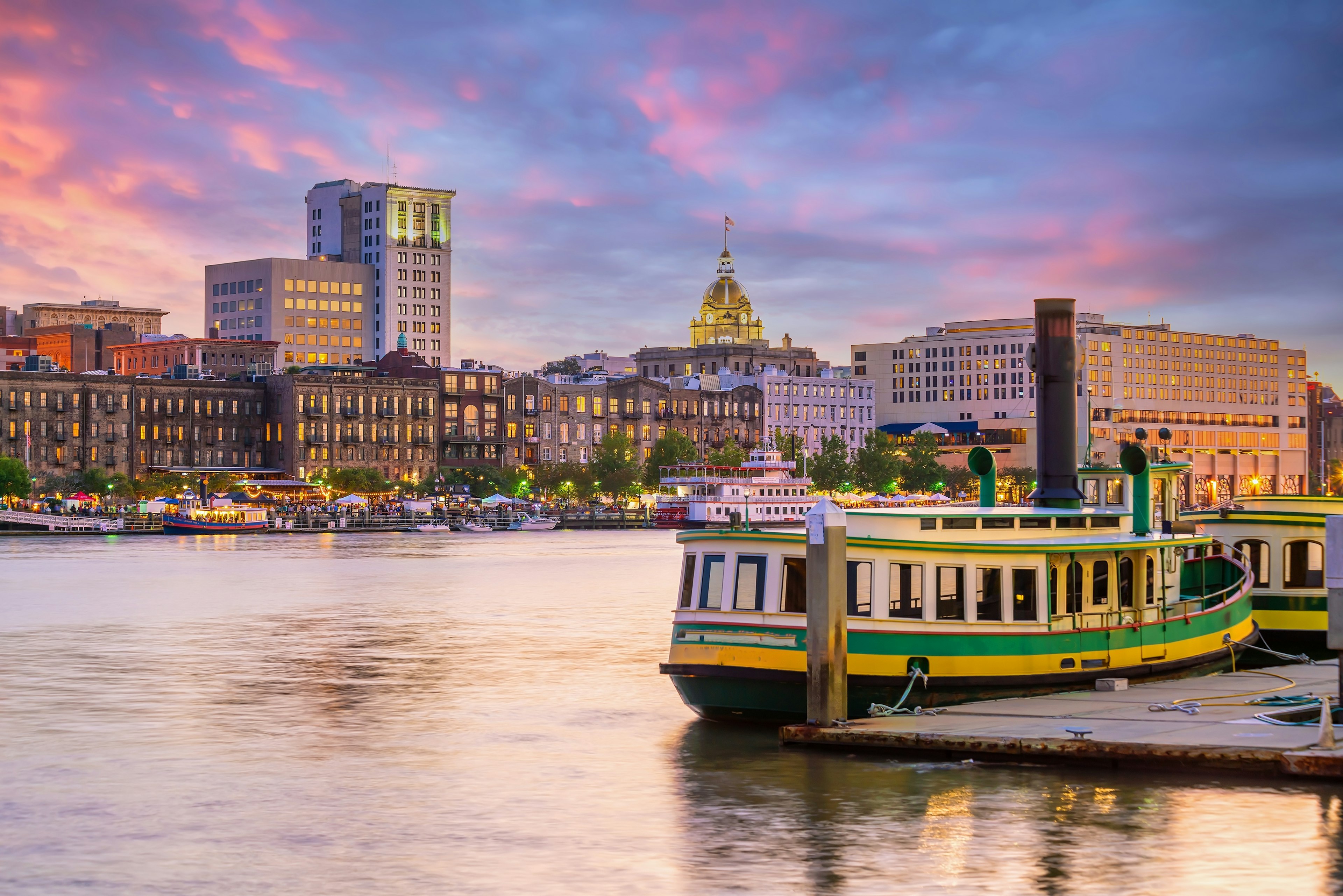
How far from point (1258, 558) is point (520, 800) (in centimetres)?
2354

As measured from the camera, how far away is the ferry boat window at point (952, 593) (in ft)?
114

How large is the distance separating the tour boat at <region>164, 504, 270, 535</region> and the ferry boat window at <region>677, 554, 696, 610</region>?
136626 mm

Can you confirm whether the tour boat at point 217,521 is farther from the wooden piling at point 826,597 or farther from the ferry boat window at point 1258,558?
the wooden piling at point 826,597

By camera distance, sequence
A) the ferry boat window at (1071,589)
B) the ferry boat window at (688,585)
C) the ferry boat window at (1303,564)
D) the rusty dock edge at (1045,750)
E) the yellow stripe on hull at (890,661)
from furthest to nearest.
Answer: the ferry boat window at (1303,564) < the ferry boat window at (1071,589) < the ferry boat window at (688,585) < the yellow stripe on hull at (890,661) < the rusty dock edge at (1045,750)

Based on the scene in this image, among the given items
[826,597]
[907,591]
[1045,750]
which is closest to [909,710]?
[907,591]

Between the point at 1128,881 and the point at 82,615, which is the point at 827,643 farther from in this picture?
the point at 82,615

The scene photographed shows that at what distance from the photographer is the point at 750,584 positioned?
34.8 metres

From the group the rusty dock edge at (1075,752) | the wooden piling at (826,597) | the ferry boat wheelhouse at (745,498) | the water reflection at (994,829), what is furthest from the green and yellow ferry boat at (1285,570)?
the ferry boat wheelhouse at (745,498)

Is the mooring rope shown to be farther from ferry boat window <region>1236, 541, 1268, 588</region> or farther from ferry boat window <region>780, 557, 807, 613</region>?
ferry boat window <region>1236, 541, 1268, 588</region>

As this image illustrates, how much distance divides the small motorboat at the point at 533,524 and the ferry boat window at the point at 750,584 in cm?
15300

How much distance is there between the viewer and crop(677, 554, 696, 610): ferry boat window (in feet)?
116

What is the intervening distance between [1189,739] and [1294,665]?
47.4ft

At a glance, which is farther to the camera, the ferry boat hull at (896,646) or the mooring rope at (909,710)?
the ferry boat hull at (896,646)

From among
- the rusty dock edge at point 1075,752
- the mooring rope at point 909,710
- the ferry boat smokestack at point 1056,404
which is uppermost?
the ferry boat smokestack at point 1056,404
